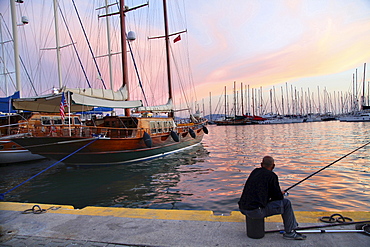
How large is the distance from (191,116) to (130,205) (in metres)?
20.5

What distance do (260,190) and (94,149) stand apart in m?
11.4

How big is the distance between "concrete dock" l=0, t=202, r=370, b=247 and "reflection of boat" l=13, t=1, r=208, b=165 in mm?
6105

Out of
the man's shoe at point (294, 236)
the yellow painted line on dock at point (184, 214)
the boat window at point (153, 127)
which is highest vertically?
the boat window at point (153, 127)

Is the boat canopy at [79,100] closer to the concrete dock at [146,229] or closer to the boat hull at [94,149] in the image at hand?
the boat hull at [94,149]

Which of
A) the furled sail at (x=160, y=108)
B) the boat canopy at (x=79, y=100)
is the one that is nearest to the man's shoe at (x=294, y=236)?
the boat canopy at (x=79, y=100)

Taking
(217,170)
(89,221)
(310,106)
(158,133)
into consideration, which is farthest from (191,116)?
(310,106)

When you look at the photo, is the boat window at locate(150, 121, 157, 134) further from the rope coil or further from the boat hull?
the rope coil

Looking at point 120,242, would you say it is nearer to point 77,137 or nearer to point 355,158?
point 77,137

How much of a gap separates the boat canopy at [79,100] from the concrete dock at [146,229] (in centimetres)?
843

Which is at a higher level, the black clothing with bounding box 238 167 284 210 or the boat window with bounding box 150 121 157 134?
the boat window with bounding box 150 121 157 134

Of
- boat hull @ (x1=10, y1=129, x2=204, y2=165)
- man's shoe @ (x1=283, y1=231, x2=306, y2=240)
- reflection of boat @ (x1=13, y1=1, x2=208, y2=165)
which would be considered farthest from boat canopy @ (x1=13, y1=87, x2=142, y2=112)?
man's shoe @ (x1=283, y1=231, x2=306, y2=240)

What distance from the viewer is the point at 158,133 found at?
17.6 meters

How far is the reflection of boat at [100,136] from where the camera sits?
502 inches

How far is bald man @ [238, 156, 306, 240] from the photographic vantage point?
388cm
